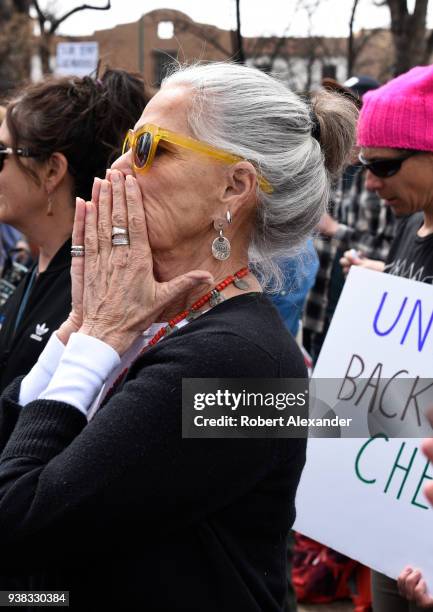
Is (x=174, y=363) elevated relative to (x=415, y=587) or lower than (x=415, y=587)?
elevated

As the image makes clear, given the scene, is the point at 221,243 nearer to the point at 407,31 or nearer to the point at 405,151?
the point at 405,151

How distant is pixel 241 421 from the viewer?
4.92ft

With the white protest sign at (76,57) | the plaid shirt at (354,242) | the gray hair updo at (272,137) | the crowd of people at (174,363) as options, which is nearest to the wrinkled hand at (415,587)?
the crowd of people at (174,363)

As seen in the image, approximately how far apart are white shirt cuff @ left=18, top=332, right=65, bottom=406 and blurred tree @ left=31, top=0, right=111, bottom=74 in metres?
5.12

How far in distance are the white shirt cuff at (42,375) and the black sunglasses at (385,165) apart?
1.85 meters

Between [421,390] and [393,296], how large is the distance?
36cm

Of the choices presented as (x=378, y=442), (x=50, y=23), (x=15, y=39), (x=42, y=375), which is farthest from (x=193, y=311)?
(x=15, y=39)

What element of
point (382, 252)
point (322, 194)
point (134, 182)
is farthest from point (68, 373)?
point (382, 252)

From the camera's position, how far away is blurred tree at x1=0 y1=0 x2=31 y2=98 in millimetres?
16266

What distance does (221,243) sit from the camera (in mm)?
1766

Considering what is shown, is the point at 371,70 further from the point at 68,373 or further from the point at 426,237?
the point at 68,373

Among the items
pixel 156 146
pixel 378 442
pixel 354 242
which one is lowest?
pixel 354 242

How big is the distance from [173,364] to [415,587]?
1336mm

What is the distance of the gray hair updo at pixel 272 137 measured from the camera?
175 cm
